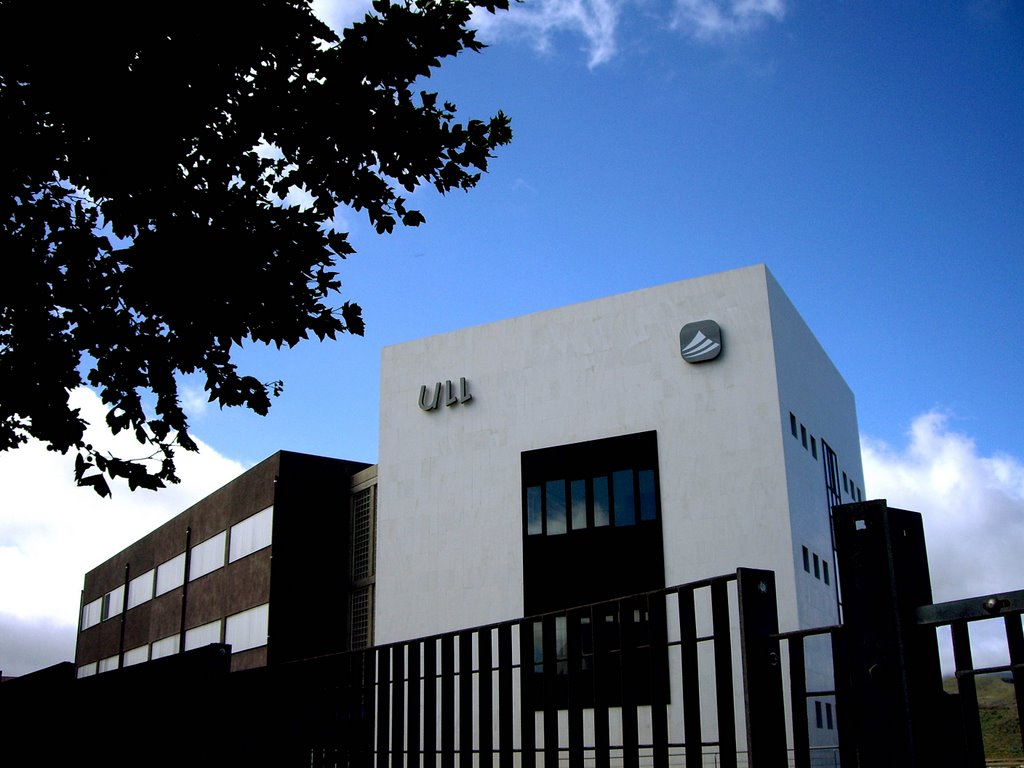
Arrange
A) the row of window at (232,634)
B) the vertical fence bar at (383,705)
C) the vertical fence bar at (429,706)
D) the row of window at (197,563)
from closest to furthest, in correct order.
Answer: the vertical fence bar at (429,706), the vertical fence bar at (383,705), the row of window at (232,634), the row of window at (197,563)

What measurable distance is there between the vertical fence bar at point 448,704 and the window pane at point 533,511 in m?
27.6

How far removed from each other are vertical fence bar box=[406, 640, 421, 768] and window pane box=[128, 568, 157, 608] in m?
49.5

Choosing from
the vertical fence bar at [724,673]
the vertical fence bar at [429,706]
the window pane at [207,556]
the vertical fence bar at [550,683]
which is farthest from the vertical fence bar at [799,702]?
the window pane at [207,556]

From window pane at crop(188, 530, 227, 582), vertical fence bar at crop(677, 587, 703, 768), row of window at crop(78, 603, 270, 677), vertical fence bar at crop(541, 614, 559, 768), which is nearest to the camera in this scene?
vertical fence bar at crop(677, 587, 703, 768)

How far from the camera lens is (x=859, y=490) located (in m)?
47.0

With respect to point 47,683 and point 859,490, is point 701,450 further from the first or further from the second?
point 47,683

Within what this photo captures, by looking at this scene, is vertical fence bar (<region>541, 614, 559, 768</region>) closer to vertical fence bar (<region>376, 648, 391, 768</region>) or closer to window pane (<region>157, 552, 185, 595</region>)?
vertical fence bar (<region>376, 648, 391, 768</region>)

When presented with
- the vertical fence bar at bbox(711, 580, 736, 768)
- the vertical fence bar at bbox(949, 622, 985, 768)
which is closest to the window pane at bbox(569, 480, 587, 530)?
the vertical fence bar at bbox(711, 580, 736, 768)

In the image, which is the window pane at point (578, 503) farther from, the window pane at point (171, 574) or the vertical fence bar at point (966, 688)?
the vertical fence bar at point (966, 688)

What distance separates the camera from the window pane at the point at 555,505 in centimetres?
3588

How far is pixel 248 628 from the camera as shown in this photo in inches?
1665

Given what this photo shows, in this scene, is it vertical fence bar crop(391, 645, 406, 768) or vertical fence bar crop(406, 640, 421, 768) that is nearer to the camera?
vertical fence bar crop(406, 640, 421, 768)

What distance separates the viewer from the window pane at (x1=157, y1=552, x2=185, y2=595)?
51.0 m

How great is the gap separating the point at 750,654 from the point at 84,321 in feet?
20.9
